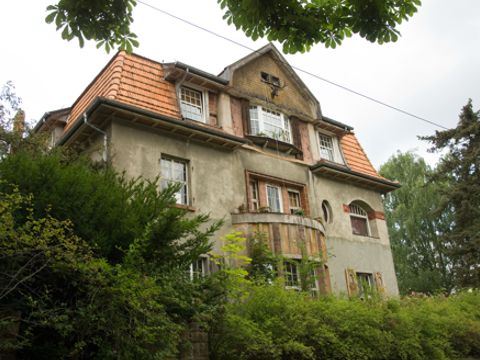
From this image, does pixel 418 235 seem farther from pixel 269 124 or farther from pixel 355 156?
pixel 269 124

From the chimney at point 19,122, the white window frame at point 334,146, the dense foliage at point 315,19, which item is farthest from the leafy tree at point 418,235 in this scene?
the dense foliage at point 315,19

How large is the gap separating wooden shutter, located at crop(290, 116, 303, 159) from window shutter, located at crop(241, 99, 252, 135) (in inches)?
85.1

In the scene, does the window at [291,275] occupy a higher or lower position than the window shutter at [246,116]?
lower

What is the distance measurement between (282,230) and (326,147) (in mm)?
6515

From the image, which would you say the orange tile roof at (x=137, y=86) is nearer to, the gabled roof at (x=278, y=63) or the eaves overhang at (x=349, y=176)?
the gabled roof at (x=278, y=63)

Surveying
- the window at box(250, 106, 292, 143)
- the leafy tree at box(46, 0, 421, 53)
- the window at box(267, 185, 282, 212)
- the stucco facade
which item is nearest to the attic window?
the stucco facade

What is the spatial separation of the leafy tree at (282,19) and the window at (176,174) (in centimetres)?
852

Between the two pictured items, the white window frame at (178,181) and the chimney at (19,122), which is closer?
Answer: the chimney at (19,122)

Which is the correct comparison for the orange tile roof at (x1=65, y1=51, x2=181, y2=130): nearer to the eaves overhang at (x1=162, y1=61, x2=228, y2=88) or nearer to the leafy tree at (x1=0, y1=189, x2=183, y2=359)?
the eaves overhang at (x1=162, y1=61, x2=228, y2=88)

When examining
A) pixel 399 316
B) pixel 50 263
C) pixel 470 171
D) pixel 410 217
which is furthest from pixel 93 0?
Result: pixel 410 217

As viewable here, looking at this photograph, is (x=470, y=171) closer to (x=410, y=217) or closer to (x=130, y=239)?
(x=410, y=217)

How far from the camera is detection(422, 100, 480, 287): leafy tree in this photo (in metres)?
25.3

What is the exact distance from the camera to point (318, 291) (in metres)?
15.9

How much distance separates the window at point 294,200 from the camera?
17719 mm
